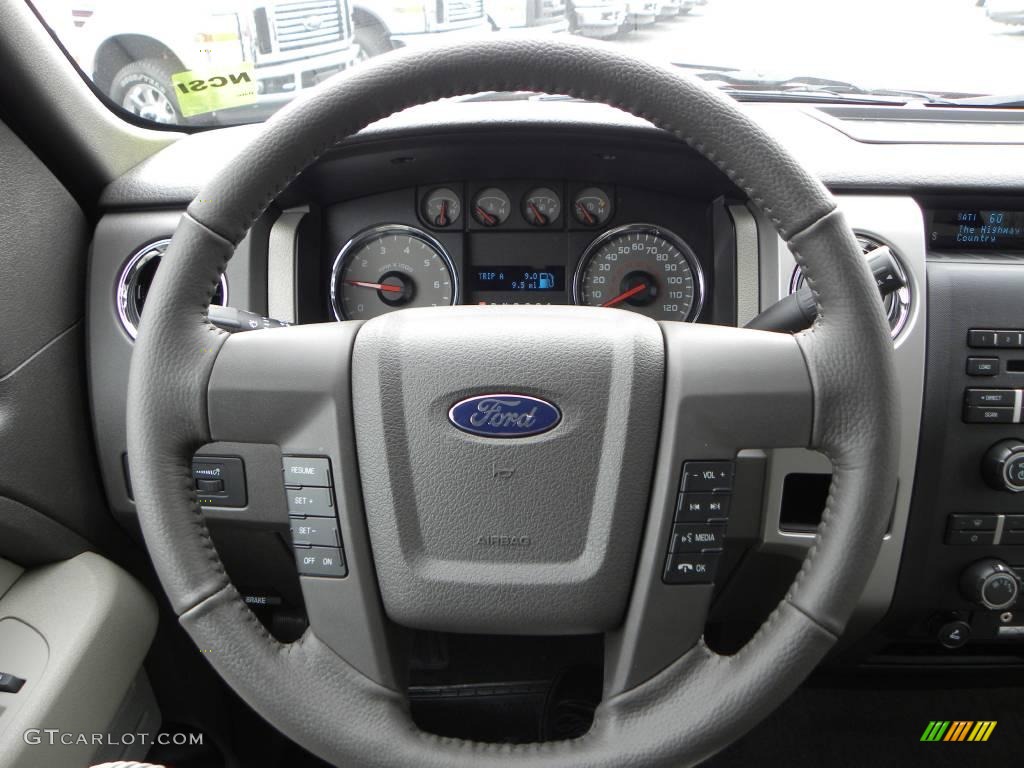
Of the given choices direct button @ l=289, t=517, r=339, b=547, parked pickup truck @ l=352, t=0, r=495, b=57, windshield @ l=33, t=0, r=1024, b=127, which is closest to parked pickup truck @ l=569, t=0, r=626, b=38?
windshield @ l=33, t=0, r=1024, b=127

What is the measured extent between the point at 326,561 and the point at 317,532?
0.03 m

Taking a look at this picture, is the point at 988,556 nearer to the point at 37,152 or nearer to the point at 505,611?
the point at 505,611

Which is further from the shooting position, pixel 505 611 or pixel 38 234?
pixel 38 234

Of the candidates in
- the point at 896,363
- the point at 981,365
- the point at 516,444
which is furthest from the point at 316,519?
the point at 981,365

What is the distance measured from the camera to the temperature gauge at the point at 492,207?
1705 mm

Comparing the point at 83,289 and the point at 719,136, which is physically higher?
the point at 719,136

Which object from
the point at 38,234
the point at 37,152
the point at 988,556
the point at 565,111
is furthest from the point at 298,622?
the point at 988,556

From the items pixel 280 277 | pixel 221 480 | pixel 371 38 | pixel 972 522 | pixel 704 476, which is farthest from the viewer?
pixel 371 38

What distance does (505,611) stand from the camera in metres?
1.00

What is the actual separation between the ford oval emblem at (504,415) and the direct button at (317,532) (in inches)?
7.1

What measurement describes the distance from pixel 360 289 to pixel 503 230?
0.30m

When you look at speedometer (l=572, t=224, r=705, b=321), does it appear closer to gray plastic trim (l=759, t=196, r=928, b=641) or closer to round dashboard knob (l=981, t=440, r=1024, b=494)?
gray plastic trim (l=759, t=196, r=928, b=641)

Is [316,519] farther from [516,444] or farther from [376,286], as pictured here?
[376,286]

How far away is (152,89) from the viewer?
1.73 meters
